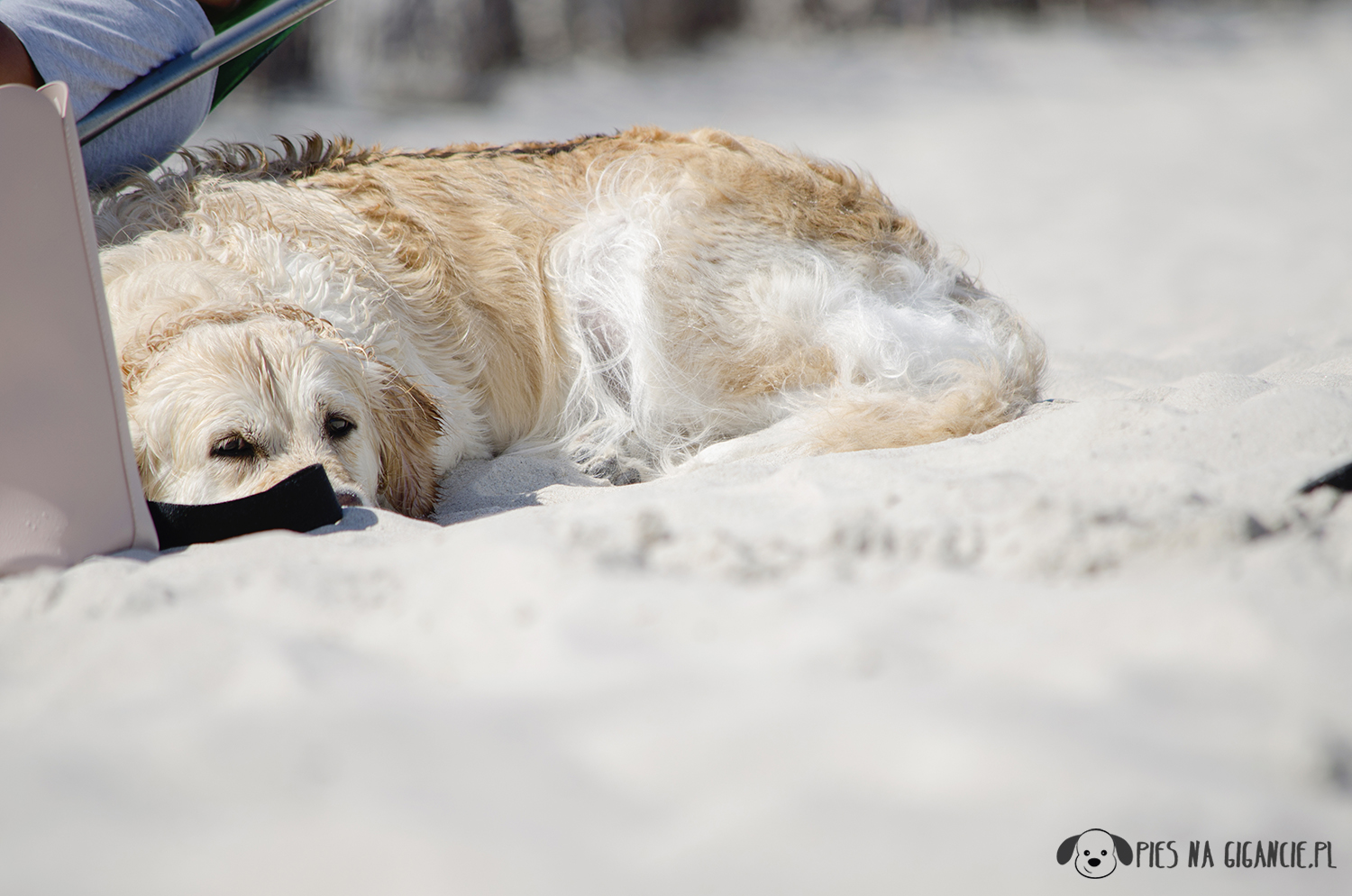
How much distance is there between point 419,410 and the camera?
2.57 m

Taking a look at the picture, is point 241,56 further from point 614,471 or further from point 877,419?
point 877,419

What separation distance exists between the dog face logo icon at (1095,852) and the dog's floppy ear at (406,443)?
5.97 feet

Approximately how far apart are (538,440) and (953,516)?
177 centimetres

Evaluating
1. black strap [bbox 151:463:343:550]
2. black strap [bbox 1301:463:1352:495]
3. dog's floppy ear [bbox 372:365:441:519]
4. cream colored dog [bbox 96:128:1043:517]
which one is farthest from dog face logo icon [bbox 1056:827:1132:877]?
dog's floppy ear [bbox 372:365:441:519]

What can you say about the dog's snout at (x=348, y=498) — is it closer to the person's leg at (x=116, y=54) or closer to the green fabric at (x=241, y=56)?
the person's leg at (x=116, y=54)

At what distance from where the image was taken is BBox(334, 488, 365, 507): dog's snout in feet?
6.67

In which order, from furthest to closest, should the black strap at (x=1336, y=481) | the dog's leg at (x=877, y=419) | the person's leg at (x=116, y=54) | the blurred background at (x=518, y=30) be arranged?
the blurred background at (x=518, y=30)
the dog's leg at (x=877, y=419)
the person's leg at (x=116, y=54)
the black strap at (x=1336, y=481)

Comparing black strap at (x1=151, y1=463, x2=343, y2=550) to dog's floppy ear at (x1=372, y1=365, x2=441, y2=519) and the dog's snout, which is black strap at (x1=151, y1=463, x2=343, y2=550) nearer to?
the dog's snout

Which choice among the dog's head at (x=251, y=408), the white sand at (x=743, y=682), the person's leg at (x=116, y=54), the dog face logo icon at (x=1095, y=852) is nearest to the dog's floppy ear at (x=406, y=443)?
the dog's head at (x=251, y=408)

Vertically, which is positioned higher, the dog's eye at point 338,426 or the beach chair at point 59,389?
the beach chair at point 59,389

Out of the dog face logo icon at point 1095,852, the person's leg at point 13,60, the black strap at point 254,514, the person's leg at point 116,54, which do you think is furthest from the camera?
the person's leg at point 116,54

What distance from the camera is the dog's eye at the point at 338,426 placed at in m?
2.25

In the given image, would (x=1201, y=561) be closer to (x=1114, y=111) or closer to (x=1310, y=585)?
(x=1310, y=585)

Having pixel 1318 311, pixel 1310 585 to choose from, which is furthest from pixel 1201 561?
pixel 1318 311
